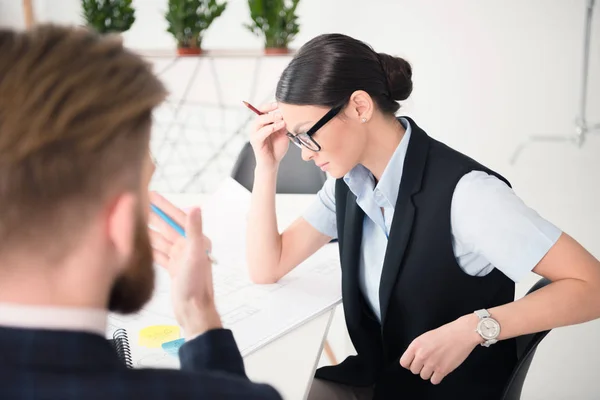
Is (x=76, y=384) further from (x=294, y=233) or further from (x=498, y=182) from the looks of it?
(x=294, y=233)

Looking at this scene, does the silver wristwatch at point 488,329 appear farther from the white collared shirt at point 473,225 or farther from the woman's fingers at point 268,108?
the woman's fingers at point 268,108

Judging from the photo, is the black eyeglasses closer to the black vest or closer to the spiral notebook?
the black vest

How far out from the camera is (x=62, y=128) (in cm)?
51

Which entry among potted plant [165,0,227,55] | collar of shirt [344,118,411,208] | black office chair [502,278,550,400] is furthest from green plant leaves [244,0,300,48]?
black office chair [502,278,550,400]

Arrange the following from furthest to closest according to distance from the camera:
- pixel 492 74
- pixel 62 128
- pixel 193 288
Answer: pixel 492 74
pixel 193 288
pixel 62 128

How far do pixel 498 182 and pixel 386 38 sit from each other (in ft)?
8.18

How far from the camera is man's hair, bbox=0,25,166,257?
0.50 meters

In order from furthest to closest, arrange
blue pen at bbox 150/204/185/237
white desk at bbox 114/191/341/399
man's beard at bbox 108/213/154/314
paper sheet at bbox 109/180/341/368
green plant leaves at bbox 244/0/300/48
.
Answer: green plant leaves at bbox 244/0/300/48
paper sheet at bbox 109/180/341/368
white desk at bbox 114/191/341/399
blue pen at bbox 150/204/185/237
man's beard at bbox 108/213/154/314

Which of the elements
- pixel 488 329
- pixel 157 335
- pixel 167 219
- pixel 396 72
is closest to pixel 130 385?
pixel 167 219

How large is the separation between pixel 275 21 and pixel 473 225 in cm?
207

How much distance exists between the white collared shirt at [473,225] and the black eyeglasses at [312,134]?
0.41 ft

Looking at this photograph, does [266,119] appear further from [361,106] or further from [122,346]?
[122,346]

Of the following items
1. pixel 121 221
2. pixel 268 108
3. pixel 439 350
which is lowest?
pixel 439 350

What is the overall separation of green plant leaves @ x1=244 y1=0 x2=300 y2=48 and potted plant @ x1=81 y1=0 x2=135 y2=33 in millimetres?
629
